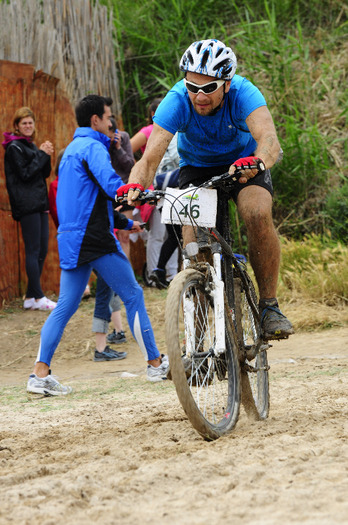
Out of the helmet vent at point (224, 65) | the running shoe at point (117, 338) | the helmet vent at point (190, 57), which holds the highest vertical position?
the helmet vent at point (190, 57)

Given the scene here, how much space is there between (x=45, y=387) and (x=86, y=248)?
1.08 m

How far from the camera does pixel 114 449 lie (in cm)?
359

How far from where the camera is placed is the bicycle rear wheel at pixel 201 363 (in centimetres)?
346

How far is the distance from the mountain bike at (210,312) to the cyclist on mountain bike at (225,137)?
0.19 meters

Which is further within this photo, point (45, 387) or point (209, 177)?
point (45, 387)

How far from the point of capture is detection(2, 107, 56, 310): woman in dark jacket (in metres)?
8.42

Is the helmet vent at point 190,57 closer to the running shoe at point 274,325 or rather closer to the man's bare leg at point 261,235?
the man's bare leg at point 261,235

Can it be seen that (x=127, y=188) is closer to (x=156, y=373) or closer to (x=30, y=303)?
(x=156, y=373)

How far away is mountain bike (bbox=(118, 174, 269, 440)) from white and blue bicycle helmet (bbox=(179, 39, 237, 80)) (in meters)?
0.62

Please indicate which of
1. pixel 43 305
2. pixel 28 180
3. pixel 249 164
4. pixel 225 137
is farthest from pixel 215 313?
pixel 43 305

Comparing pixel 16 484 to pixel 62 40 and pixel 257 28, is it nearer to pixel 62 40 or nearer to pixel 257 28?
pixel 62 40

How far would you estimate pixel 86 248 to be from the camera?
5.89 meters

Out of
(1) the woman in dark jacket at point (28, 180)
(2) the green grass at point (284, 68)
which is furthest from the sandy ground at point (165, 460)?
(2) the green grass at point (284, 68)

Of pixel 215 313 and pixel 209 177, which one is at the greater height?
pixel 209 177
